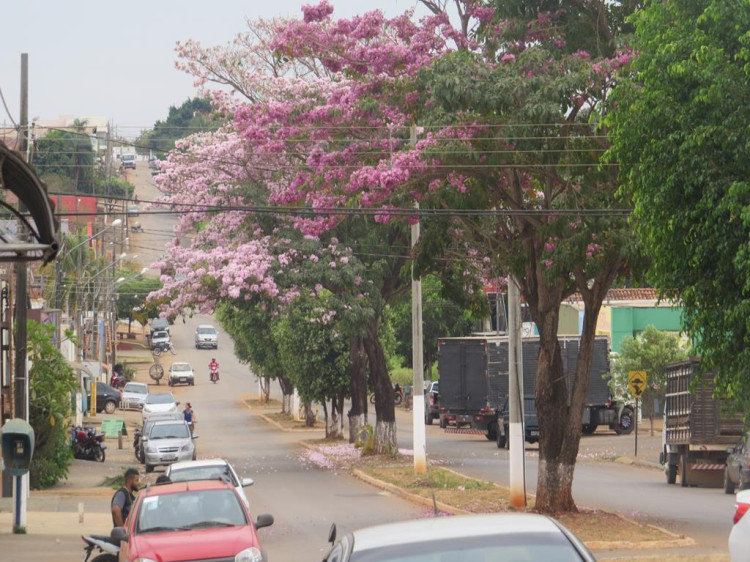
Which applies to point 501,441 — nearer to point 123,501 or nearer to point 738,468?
point 738,468

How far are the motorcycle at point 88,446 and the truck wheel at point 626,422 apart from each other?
2030cm

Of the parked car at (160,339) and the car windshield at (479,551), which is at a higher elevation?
the parked car at (160,339)

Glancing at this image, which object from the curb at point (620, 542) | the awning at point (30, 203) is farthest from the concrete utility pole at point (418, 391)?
the awning at point (30, 203)

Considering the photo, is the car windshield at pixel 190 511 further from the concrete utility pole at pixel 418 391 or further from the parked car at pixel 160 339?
the parked car at pixel 160 339

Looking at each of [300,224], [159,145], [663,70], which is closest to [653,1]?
[663,70]

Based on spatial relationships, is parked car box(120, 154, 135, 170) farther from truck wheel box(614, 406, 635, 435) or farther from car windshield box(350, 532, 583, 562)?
car windshield box(350, 532, 583, 562)

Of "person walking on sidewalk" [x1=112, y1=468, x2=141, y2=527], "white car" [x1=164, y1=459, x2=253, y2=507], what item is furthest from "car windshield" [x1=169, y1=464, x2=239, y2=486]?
"person walking on sidewalk" [x1=112, y1=468, x2=141, y2=527]

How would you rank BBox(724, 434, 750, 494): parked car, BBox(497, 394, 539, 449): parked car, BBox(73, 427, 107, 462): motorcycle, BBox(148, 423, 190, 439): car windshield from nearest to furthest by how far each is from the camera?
BBox(724, 434, 750, 494): parked car, BBox(148, 423, 190, 439): car windshield, BBox(73, 427, 107, 462): motorcycle, BBox(497, 394, 539, 449): parked car

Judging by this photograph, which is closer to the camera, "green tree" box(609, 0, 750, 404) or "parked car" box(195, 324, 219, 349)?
"green tree" box(609, 0, 750, 404)

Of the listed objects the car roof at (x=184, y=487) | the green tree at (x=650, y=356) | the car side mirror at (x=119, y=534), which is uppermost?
the green tree at (x=650, y=356)

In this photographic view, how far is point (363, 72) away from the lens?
25.2 metres

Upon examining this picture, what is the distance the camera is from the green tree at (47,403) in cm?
3269

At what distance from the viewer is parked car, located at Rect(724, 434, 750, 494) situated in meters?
25.0

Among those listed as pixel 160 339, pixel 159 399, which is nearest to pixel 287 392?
pixel 159 399
